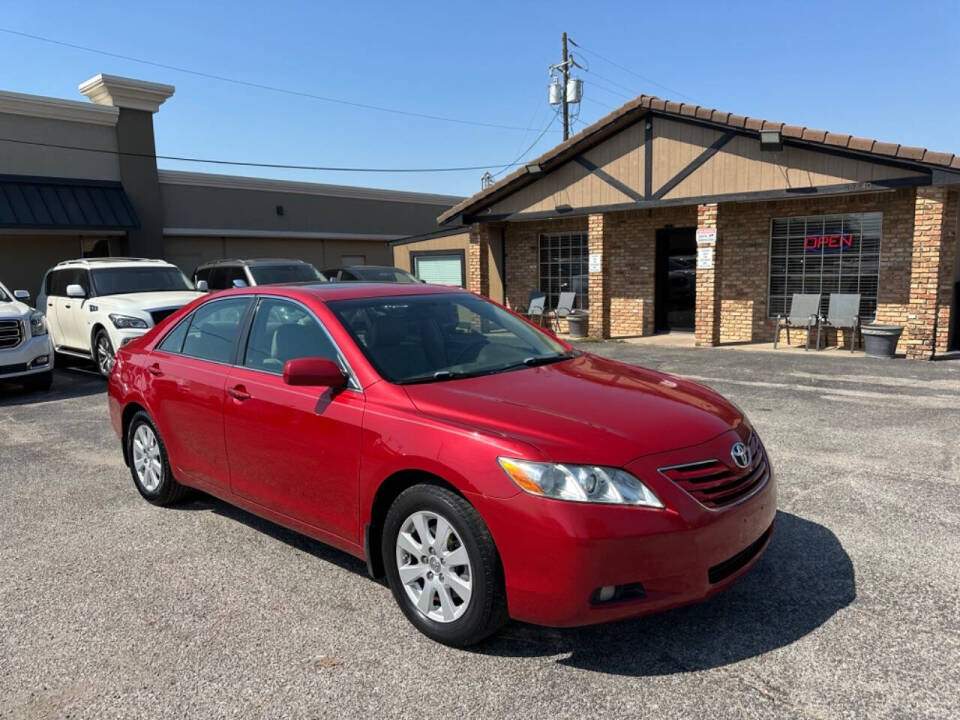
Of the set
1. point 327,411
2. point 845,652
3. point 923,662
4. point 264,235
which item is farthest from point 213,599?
point 264,235

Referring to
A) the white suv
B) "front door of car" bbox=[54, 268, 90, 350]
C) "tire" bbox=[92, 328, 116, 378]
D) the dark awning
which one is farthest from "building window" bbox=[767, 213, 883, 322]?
the dark awning

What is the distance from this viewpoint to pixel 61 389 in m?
10.8

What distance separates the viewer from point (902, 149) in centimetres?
1141

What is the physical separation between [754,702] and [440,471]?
1.52 m

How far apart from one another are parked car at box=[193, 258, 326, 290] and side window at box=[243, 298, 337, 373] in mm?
9121

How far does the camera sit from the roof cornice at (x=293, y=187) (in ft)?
71.0

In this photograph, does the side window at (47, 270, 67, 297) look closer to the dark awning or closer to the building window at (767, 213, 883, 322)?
the dark awning

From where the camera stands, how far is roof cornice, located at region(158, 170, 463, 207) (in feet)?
71.0

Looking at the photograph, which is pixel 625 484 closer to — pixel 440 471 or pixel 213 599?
pixel 440 471

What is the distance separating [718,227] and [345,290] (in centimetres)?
1169

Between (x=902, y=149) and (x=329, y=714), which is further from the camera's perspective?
(x=902, y=149)

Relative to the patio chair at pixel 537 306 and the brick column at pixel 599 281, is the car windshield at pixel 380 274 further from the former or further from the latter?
the brick column at pixel 599 281

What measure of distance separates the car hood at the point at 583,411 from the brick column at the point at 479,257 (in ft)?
48.1

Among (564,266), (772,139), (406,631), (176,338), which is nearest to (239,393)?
(176,338)
